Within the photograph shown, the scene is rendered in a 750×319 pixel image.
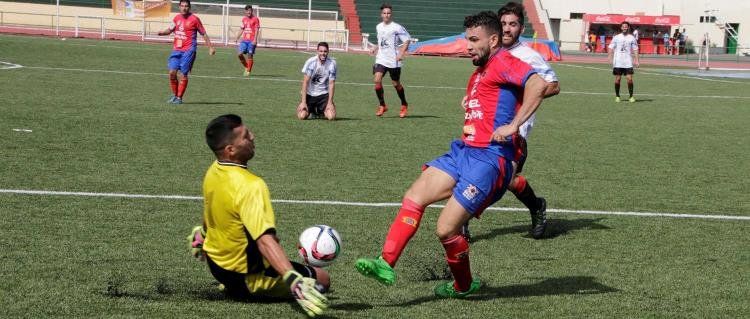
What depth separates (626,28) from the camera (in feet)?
85.6

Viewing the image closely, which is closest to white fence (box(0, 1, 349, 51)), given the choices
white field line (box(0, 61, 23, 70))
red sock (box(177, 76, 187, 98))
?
white field line (box(0, 61, 23, 70))

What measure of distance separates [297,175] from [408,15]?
49486 mm

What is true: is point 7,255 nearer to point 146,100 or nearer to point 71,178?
point 71,178

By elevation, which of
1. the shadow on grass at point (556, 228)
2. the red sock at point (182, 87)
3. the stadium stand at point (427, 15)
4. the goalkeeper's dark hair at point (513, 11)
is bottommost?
the shadow on grass at point (556, 228)

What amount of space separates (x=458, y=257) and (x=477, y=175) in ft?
1.79

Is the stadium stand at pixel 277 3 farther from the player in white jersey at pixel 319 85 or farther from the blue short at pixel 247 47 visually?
the player in white jersey at pixel 319 85

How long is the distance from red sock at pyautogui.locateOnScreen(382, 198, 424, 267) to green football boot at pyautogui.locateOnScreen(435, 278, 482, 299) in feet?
1.49

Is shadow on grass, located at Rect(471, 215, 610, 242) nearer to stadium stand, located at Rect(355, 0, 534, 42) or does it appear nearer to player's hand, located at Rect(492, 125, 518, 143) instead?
player's hand, located at Rect(492, 125, 518, 143)

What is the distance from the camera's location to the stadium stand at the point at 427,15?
5903 centimetres

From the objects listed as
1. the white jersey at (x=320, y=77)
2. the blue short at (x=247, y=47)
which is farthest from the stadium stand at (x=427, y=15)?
the white jersey at (x=320, y=77)

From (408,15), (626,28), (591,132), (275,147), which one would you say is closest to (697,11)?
(408,15)

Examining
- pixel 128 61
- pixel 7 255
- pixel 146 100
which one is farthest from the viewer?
pixel 128 61

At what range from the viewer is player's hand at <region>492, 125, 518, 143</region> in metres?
6.30

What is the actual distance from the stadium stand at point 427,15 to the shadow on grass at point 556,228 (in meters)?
48.2
